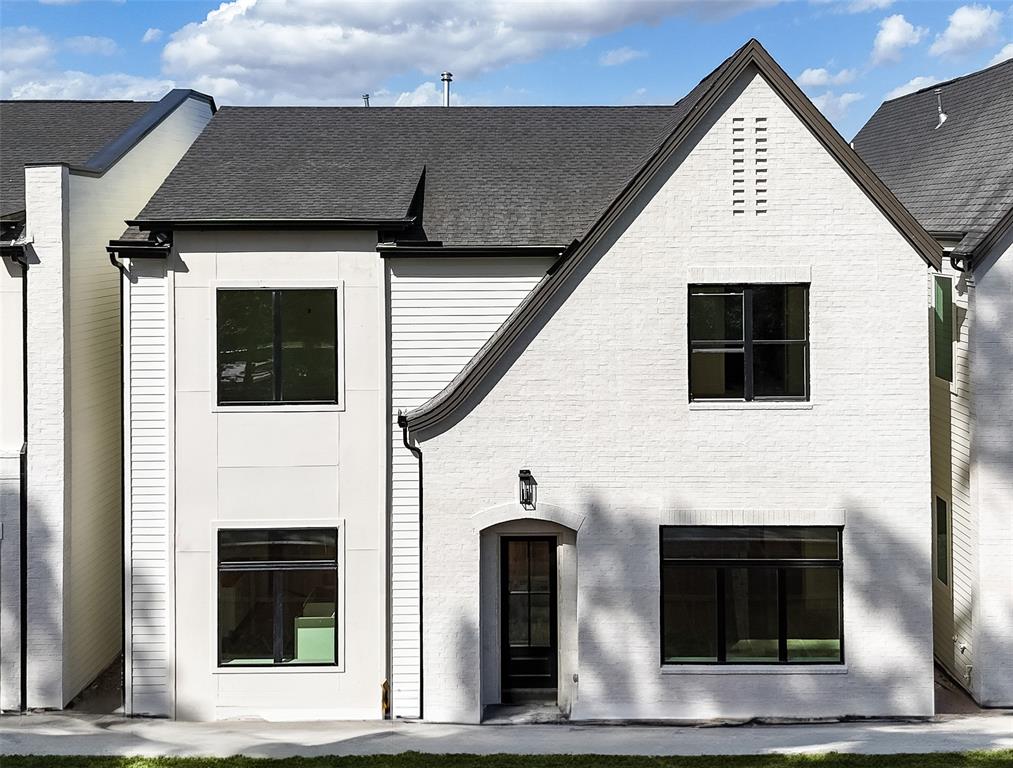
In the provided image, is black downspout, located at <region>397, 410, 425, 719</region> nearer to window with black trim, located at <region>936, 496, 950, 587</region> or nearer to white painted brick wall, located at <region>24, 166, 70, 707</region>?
white painted brick wall, located at <region>24, 166, 70, 707</region>

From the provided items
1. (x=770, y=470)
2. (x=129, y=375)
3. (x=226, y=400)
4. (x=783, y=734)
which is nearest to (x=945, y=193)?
(x=770, y=470)

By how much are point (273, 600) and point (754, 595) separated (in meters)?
6.13

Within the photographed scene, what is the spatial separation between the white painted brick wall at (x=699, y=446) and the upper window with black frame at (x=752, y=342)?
0.19 meters

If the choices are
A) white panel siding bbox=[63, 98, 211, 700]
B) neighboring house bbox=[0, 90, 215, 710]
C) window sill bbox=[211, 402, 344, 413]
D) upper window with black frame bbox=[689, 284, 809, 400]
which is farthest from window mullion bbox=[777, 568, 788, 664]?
neighboring house bbox=[0, 90, 215, 710]

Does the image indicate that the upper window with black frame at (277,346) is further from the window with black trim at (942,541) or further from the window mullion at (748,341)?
the window with black trim at (942,541)

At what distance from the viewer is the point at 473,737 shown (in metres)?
13.4

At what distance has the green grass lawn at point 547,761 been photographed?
1193cm

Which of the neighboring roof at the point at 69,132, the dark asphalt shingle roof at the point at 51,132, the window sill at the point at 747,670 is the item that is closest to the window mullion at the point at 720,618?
the window sill at the point at 747,670

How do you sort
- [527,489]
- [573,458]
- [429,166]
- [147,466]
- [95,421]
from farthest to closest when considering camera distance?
[429,166], [95,421], [147,466], [573,458], [527,489]

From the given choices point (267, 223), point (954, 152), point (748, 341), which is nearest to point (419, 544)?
point (267, 223)

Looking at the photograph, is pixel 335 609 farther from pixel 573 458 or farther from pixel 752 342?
pixel 752 342

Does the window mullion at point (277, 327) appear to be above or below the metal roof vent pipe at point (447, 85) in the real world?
below

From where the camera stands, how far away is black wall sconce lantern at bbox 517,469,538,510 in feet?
45.9

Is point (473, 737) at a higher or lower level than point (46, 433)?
lower
